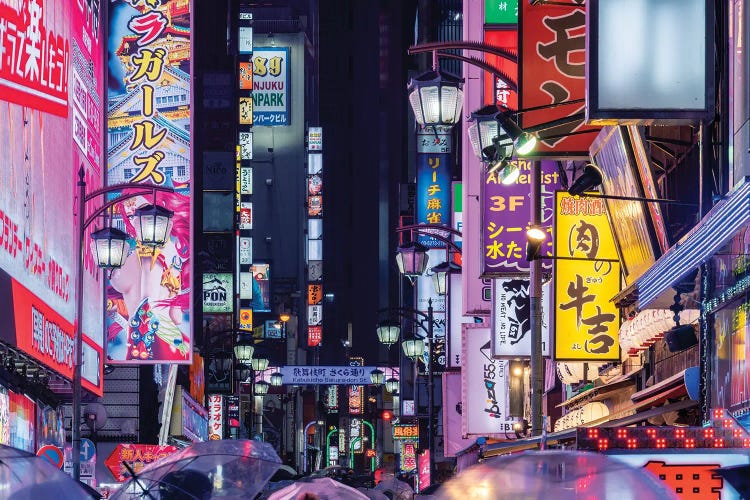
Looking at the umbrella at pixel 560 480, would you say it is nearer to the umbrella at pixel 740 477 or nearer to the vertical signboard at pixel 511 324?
the umbrella at pixel 740 477

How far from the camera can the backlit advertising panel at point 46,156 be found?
19.7m

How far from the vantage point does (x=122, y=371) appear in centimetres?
3812

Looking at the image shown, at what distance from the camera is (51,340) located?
2320cm

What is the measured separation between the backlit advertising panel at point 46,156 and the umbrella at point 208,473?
6909 millimetres

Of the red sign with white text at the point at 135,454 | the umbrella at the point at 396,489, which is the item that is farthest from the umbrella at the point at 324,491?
the umbrella at the point at 396,489

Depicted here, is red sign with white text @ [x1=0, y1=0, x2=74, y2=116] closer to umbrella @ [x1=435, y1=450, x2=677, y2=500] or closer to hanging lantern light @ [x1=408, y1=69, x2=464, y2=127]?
hanging lantern light @ [x1=408, y1=69, x2=464, y2=127]

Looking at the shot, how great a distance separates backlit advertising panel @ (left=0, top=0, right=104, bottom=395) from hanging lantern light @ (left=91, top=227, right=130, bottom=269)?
105 centimetres

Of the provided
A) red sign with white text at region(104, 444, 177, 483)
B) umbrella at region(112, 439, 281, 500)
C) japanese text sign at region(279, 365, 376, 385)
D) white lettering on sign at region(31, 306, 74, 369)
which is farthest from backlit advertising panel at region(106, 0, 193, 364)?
japanese text sign at region(279, 365, 376, 385)

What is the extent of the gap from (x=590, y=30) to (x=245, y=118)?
64889 millimetres

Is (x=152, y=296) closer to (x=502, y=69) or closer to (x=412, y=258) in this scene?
(x=412, y=258)

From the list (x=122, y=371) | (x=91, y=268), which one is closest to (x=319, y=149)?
(x=122, y=371)

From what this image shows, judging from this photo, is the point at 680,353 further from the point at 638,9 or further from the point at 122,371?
the point at 122,371

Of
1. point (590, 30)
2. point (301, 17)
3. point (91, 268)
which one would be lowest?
point (91, 268)

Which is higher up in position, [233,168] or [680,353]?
[233,168]
